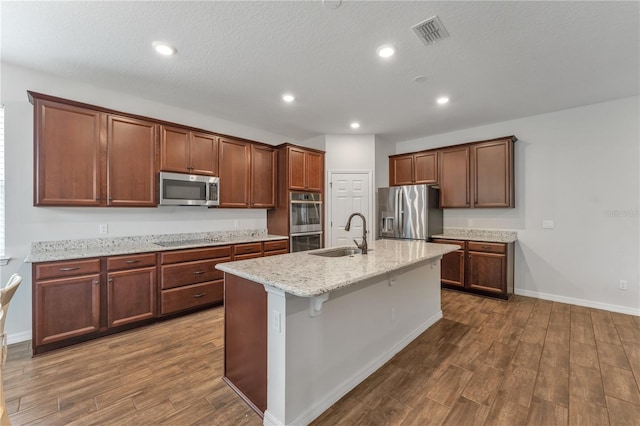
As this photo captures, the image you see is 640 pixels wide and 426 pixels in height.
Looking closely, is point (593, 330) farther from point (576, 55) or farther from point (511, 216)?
point (576, 55)

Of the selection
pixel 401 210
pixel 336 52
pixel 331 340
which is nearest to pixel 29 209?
pixel 331 340

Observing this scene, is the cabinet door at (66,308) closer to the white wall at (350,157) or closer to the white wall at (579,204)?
the white wall at (350,157)

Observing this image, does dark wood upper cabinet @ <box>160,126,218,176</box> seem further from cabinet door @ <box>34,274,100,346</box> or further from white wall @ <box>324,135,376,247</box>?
white wall @ <box>324,135,376,247</box>

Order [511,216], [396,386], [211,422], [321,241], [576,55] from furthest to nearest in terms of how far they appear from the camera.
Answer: [321,241] → [511,216] → [576,55] → [396,386] → [211,422]

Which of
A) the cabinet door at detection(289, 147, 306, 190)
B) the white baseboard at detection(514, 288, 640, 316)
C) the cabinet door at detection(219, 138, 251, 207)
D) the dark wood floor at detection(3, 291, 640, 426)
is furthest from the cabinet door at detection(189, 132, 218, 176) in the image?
the white baseboard at detection(514, 288, 640, 316)

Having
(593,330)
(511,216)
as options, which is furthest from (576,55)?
(593,330)

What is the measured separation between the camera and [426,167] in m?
5.10

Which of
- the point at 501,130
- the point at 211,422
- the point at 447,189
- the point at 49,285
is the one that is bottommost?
the point at 211,422

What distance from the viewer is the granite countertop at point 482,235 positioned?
4.15 metres

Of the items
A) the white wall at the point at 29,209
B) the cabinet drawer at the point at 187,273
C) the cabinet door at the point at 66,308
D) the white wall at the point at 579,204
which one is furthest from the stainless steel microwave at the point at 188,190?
the white wall at the point at 579,204

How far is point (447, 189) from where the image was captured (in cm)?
483

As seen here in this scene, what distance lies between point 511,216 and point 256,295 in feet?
14.3

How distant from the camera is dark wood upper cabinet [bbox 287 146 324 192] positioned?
469 centimetres

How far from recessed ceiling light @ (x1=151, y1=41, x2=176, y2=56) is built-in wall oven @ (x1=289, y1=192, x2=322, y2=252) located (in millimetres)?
2568
